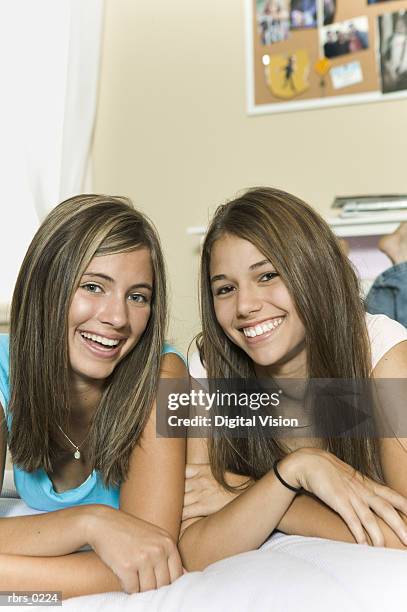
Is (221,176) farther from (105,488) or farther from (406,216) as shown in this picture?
(105,488)

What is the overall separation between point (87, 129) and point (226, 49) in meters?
0.59

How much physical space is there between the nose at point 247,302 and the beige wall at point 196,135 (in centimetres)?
113

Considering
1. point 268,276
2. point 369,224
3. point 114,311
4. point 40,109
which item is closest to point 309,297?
point 268,276

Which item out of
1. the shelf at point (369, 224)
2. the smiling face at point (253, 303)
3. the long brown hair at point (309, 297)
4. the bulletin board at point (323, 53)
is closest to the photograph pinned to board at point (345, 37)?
the bulletin board at point (323, 53)

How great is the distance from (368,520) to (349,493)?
0.05m

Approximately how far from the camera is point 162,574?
90 centimetres

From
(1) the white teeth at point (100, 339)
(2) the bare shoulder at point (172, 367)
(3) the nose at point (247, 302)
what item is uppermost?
(3) the nose at point (247, 302)

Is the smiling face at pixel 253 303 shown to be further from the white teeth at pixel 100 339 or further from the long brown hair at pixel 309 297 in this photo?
the white teeth at pixel 100 339

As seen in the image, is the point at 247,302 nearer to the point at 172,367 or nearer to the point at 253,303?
the point at 253,303

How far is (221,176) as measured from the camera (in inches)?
100.0

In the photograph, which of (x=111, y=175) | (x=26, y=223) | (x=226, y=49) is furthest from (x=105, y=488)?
(x=226, y=49)

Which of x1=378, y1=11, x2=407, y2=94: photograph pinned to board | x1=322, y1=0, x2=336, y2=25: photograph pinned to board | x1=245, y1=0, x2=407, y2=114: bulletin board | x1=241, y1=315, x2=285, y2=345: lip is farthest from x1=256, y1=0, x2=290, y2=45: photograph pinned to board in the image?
x1=241, y1=315, x2=285, y2=345: lip

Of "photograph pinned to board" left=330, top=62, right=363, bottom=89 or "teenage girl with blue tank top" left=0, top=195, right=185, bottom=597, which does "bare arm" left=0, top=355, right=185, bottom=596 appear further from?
"photograph pinned to board" left=330, top=62, right=363, bottom=89

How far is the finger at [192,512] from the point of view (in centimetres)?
114
